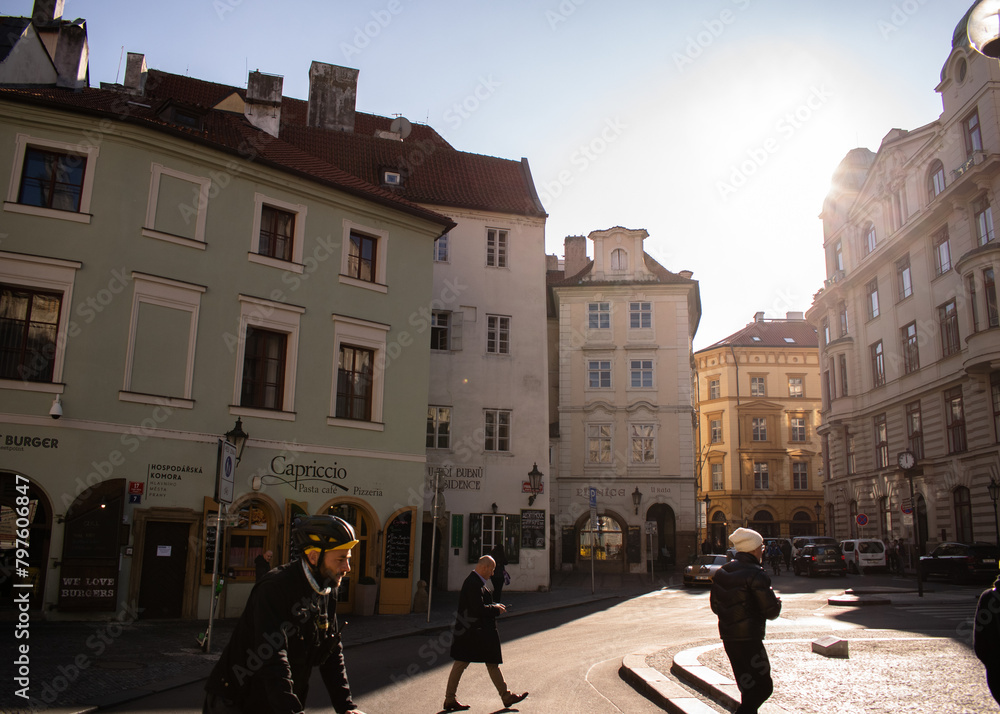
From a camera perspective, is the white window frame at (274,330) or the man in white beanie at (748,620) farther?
the white window frame at (274,330)

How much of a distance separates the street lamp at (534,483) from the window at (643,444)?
14256 millimetres

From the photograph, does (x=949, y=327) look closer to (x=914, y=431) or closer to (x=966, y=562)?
(x=914, y=431)

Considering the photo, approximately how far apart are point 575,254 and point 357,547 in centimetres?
3116

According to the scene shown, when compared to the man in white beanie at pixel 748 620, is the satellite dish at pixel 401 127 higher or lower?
higher

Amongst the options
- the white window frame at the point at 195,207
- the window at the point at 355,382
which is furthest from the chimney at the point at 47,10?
the window at the point at 355,382

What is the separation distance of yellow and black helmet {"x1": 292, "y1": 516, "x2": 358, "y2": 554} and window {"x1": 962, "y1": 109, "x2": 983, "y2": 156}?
38.2 meters

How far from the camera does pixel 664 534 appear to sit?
42.2 m

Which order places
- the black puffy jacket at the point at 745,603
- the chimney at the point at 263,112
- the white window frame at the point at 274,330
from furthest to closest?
the chimney at the point at 263,112 < the white window frame at the point at 274,330 < the black puffy jacket at the point at 745,603

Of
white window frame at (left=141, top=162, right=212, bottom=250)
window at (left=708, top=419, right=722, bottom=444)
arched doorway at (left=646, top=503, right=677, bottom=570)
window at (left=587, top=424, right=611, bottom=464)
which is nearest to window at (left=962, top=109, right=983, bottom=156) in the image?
window at (left=587, top=424, right=611, bottom=464)

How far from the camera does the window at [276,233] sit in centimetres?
2108

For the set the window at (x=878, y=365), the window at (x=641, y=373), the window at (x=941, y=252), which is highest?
the window at (x=941, y=252)

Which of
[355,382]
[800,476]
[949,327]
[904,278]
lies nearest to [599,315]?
[904,278]

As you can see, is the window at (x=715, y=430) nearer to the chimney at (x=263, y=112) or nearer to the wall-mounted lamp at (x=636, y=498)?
the wall-mounted lamp at (x=636, y=498)

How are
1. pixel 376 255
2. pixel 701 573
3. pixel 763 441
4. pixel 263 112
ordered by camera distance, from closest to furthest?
pixel 376 255 → pixel 263 112 → pixel 701 573 → pixel 763 441
